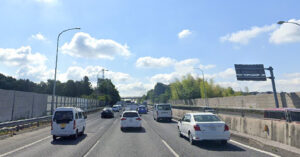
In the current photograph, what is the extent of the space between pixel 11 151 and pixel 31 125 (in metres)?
12.4

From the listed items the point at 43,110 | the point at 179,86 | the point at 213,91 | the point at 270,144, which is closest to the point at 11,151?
the point at 270,144

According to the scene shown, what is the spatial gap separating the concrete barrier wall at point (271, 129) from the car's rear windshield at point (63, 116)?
10.4 m

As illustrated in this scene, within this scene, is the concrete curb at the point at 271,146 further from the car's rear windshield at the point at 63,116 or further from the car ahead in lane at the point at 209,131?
the car's rear windshield at the point at 63,116

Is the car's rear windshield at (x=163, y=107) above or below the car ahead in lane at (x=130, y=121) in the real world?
above

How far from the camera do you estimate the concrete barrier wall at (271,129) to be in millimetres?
8711

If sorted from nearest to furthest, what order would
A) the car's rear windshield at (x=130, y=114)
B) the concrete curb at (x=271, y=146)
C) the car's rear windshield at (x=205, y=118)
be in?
the concrete curb at (x=271, y=146) < the car's rear windshield at (x=205, y=118) < the car's rear windshield at (x=130, y=114)

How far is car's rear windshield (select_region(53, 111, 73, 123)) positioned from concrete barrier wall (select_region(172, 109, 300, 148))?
10398mm

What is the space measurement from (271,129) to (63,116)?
11466 mm

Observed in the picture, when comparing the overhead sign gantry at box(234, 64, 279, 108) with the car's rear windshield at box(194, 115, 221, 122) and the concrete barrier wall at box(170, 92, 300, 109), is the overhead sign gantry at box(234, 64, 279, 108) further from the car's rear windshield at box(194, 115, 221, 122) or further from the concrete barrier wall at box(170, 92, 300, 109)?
the car's rear windshield at box(194, 115, 221, 122)

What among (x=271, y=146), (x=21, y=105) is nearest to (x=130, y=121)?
(x=271, y=146)

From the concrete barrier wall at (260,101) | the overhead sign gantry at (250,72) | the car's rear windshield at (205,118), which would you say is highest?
the overhead sign gantry at (250,72)

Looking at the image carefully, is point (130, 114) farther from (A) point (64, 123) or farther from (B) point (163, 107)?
(B) point (163, 107)

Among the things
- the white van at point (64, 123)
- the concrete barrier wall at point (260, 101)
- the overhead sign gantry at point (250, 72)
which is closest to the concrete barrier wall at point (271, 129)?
the white van at point (64, 123)

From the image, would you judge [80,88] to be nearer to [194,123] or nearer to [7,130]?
[7,130]
